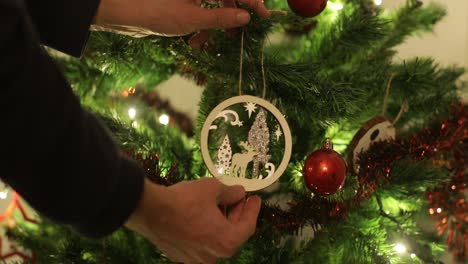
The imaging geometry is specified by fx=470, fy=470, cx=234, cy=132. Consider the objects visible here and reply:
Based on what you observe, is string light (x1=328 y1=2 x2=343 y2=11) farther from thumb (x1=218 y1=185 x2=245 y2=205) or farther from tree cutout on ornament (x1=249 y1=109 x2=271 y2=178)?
thumb (x1=218 y1=185 x2=245 y2=205)

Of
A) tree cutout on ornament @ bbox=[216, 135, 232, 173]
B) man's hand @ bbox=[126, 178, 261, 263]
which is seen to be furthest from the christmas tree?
man's hand @ bbox=[126, 178, 261, 263]

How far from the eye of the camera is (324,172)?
0.58 meters

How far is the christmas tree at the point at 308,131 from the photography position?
0.59 meters

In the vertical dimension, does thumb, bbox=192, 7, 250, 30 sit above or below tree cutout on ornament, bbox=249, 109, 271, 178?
above

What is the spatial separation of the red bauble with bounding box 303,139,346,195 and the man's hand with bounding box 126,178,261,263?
0.16 meters

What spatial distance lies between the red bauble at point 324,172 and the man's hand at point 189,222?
6.4 inches

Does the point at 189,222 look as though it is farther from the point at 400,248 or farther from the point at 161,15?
the point at 400,248

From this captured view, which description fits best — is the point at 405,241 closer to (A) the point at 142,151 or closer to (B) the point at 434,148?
(B) the point at 434,148

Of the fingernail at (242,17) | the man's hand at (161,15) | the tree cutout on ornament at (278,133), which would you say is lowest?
the tree cutout on ornament at (278,133)

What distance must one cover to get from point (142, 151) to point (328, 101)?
0.28m

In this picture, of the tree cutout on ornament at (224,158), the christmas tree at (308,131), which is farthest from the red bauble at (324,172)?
the tree cutout on ornament at (224,158)

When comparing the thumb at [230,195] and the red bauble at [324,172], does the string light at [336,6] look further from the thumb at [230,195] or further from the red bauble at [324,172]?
the thumb at [230,195]

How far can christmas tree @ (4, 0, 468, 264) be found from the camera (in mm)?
590

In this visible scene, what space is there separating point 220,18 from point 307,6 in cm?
12
